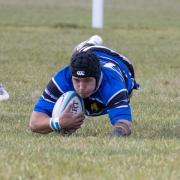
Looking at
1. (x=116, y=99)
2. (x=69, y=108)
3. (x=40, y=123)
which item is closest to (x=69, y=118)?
(x=69, y=108)

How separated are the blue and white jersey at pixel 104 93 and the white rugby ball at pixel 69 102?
0.39ft

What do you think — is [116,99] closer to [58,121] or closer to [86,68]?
[86,68]

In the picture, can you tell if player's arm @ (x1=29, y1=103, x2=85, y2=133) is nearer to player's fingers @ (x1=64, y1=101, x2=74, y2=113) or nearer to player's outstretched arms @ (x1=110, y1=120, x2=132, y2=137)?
player's fingers @ (x1=64, y1=101, x2=74, y2=113)

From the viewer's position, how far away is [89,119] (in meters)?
9.13

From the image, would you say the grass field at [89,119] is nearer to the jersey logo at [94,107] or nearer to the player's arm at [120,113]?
the player's arm at [120,113]

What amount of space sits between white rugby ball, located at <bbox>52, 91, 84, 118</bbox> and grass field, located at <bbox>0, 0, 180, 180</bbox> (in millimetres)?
267

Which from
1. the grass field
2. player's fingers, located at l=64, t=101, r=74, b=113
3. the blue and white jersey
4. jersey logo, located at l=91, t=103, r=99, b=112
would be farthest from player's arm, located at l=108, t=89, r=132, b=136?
player's fingers, located at l=64, t=101, r=74, b=113

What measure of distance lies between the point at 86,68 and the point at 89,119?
2223mm

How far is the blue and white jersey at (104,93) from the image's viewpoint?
7227mm

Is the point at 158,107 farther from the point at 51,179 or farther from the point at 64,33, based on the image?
the point at 64,33

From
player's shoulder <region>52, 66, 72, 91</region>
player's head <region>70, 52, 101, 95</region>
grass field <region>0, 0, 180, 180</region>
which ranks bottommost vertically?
grass field <region>0, 0, 180, 180</region>

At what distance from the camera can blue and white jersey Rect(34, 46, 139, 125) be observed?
723 cm

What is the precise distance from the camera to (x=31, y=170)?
5.44m

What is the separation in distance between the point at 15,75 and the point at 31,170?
26.5 ft
